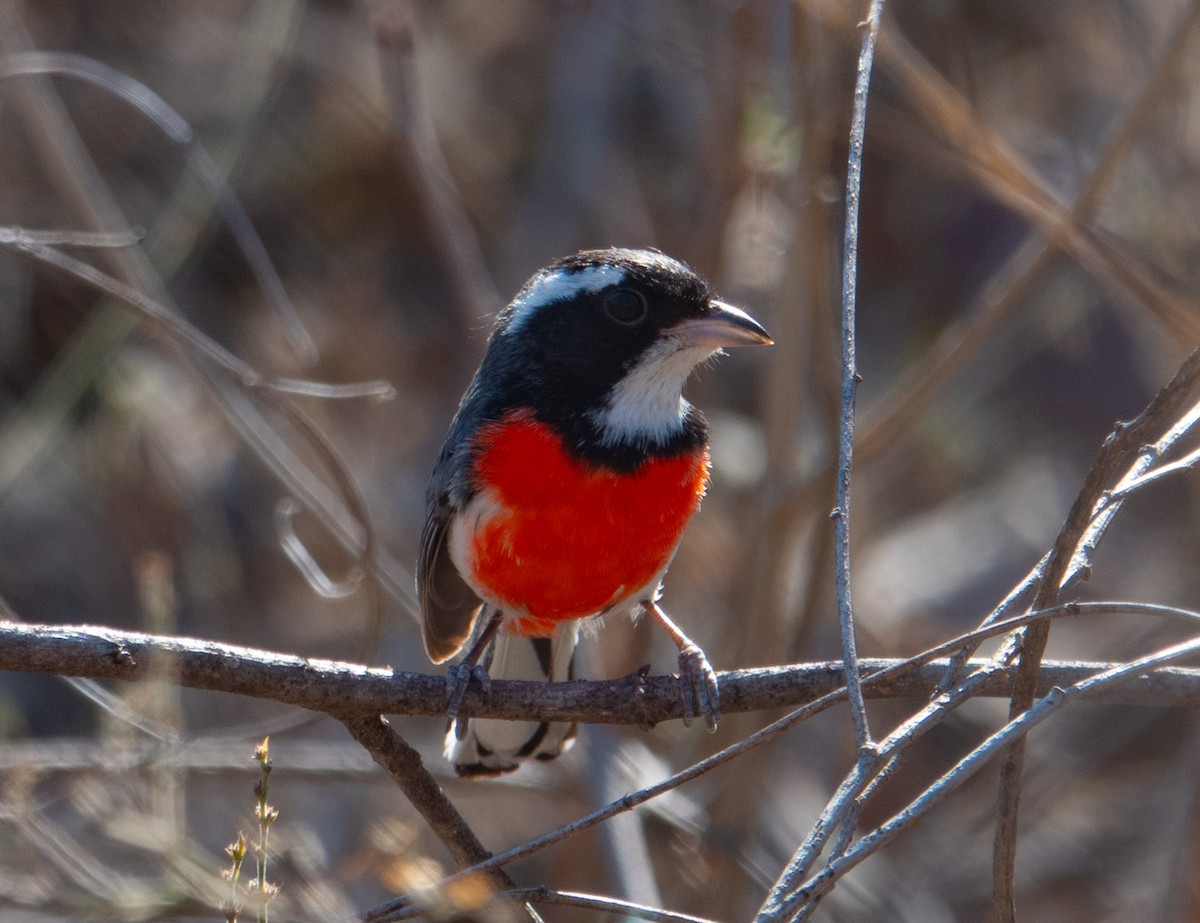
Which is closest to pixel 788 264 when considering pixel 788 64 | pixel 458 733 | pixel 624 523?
pixel 788 64

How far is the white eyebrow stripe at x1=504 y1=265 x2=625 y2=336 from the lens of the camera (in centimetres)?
442

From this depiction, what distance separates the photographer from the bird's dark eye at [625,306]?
4379mm

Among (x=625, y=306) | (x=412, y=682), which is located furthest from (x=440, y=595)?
(x=412, y=682)

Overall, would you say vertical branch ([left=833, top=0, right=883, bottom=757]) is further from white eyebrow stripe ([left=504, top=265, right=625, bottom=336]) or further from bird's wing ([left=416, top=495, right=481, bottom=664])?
bird's wing ([left=416, top=495, right=481, bottom=664])

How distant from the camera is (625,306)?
4383 millimetres

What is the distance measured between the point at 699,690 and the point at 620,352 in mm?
1137

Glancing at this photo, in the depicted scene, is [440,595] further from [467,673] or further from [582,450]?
[467,673]

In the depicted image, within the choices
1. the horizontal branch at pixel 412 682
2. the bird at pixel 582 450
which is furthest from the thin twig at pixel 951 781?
the bird at pixel 582 450

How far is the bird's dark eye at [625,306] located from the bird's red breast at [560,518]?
44cm

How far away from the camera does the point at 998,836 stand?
8.76ft

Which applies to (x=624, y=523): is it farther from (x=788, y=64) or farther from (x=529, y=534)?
(x=788, y=64)

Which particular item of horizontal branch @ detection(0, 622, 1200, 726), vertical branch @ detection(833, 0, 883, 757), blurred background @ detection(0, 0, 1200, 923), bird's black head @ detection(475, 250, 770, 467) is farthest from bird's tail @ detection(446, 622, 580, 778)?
vertical branch @ detection(833, 0, 883, 757)

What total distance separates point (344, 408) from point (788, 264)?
398cm

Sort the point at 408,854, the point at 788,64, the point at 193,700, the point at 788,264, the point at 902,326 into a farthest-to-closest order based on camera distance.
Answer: the point at 902,326, the point at 193,700, the point at 788,64, the point at 788,264, the point at 408,854
